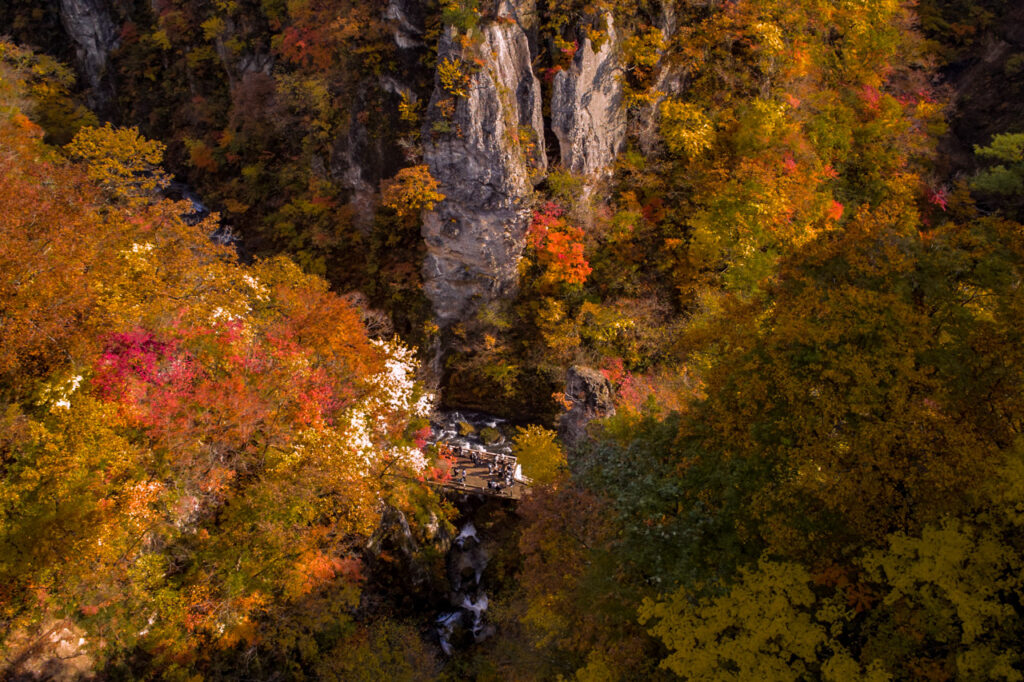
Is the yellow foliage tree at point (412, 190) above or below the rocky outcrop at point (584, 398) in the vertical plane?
above

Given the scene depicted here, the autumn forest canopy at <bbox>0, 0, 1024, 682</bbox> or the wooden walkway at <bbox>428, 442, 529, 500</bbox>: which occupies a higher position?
the autumn forest canopy at <bbox>0, 0, 1024, 682</bbox>

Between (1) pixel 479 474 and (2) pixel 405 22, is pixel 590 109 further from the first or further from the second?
(1) pixel 479 474

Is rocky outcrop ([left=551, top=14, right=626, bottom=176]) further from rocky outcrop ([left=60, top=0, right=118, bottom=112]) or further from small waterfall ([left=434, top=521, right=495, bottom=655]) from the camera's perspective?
rocky outcrop ([left=60, top=0, right=118, bottom=112])

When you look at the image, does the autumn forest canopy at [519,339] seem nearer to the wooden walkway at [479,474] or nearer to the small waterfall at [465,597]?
the small waterfall at [465,597]

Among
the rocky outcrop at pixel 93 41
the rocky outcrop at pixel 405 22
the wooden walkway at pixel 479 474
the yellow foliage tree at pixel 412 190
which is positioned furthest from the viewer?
the rocky outcrop at pixel 93 41

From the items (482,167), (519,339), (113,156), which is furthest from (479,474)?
(113,156)

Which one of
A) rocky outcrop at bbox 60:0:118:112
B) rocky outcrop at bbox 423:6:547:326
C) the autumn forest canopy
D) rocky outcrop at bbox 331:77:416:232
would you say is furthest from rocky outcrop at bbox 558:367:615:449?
rocky outcrop at bbox 60:0:118:112

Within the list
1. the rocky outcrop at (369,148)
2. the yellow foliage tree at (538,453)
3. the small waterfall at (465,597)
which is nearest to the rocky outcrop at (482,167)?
the rocky outcrop at (369,148)
